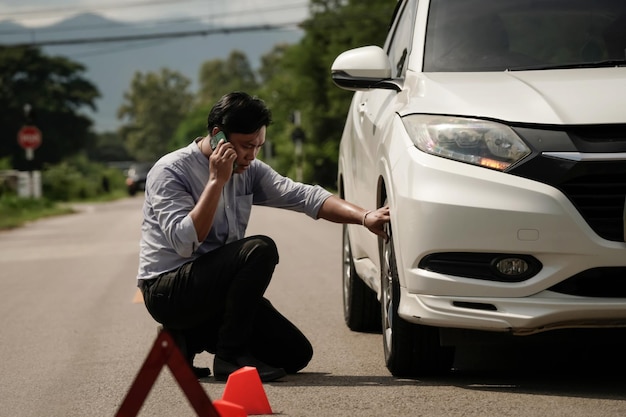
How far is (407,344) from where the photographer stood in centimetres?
578

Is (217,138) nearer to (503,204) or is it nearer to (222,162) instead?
(222,162)

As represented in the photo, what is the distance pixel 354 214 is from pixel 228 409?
5.70ft

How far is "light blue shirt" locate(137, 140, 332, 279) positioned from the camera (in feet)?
19.3

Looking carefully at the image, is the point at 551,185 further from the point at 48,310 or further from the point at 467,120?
the point at 48,310

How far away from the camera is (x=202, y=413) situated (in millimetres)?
4176

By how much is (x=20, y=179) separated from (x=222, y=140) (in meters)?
39.8

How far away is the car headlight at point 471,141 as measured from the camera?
17.0ft

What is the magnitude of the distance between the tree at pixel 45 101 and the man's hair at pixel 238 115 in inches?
3413

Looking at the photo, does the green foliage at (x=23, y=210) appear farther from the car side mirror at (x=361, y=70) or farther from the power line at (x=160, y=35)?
the car side mirror at (x=361, y=70)

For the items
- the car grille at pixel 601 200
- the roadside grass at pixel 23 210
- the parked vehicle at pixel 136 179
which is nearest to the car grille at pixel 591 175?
the car grille at pixel 601 200

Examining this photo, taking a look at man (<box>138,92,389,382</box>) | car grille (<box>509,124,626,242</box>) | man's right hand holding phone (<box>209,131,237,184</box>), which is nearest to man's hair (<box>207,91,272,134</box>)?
man (<box>138,92,389,382</box>)

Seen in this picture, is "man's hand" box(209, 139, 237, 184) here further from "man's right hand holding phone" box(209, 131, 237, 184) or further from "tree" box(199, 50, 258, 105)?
"tree" box(199, 50, 258, 105)

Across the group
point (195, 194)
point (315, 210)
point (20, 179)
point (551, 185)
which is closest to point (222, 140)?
point (195, 194)

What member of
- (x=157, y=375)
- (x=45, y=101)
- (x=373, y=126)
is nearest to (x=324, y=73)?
(x=45, y=101)
